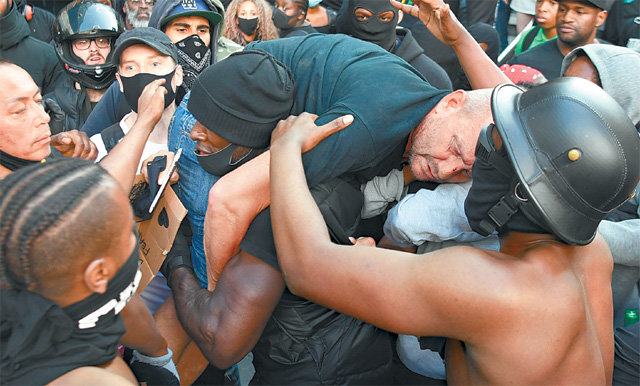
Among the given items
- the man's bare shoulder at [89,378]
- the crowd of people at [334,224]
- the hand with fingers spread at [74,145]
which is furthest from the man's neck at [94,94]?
the man's bare shoulder at [89,378]

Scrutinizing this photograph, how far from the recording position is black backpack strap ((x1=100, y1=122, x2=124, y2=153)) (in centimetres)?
292

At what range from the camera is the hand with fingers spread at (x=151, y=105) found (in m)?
2.60

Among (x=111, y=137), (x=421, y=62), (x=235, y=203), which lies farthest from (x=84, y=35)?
(x=235, y=203)

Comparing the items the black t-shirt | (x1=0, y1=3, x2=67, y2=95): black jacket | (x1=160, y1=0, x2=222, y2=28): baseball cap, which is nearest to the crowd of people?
(x1=160, y1=0, x2=222, y2=28): baseball cap

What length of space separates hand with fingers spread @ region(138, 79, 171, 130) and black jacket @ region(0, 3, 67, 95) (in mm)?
2410

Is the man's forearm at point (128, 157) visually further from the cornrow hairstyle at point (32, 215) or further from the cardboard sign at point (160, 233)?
the cornrow hairstyle at point (32, 215)

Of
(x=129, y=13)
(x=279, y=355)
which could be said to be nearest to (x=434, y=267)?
(x=279, y=355)

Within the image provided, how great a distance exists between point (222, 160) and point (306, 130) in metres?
0.41

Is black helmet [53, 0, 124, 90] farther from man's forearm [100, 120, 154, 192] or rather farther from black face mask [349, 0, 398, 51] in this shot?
black face mask [349, 0, 398, 51]

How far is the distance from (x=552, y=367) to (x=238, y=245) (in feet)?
3.89

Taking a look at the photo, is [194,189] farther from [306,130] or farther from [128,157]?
[306,130]

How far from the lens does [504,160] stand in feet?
5.84

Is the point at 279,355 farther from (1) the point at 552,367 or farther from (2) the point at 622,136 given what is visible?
(2) the point at 622,136

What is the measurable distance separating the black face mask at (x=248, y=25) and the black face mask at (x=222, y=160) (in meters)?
3.56
